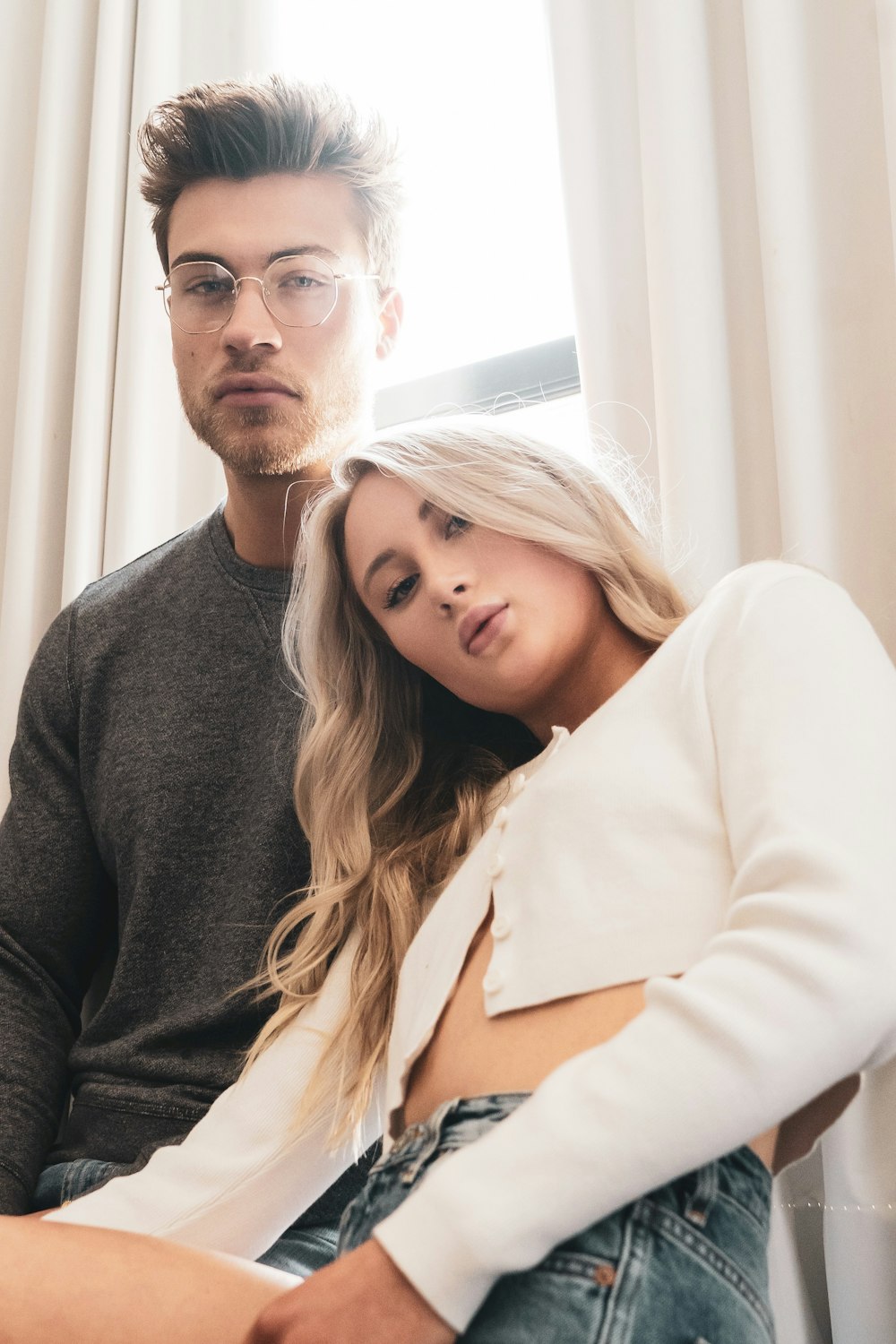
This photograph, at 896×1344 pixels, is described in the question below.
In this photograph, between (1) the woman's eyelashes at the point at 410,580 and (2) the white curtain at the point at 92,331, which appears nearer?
(1) the woman's eyelashes at the point at 410,580

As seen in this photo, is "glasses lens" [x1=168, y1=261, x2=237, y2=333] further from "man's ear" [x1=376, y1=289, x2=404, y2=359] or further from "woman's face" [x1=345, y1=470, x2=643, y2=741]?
"woman's face" [x1=345, y1=470, x2=643, y2=741]

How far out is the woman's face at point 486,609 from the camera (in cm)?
122

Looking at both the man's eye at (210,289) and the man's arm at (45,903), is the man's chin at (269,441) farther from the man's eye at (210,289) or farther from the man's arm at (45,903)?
the man's arm at (45,903)

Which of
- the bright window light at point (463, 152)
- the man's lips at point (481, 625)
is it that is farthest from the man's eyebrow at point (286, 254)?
the man's lips at point (481, 625)

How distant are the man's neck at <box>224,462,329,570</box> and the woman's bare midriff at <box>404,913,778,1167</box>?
2.55 ft

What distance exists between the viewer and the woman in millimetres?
792

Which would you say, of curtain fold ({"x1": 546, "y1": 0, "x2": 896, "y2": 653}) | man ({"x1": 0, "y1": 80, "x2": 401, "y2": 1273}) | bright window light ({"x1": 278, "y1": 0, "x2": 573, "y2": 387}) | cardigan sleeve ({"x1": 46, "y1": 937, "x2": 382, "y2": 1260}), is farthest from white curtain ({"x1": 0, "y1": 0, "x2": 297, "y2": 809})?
cardigan sleeve ({"x1": 46, "y1": 937, "x2": 382, "y2": 1260})

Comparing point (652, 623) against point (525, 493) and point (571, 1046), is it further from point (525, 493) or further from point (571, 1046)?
point (571, 1046)

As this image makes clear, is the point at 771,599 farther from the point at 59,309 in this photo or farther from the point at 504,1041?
the point at 59,309

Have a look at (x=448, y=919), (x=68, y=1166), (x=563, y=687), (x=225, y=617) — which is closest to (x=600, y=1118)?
(x=448, y=919)

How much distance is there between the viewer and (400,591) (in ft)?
4.35

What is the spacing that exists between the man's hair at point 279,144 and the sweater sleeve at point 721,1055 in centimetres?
119

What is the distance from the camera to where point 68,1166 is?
1.43m

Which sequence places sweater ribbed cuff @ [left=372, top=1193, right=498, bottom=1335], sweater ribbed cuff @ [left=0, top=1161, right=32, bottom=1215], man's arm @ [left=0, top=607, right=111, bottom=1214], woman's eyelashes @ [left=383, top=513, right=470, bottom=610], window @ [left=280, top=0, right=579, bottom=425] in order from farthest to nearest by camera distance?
1. window @ [left=280, top=0, right=579, bottom=425]
2. man's arm @ [left=0, top=607, right=111, bottom=1214]
3. sweater ribbed cuff @ [left=0, top=1161, right=32, bottom=1215]
4. woman's eyelashes @ [left=383, top=513, right=470, bottom=610]
5. sweater ribbed cuff @ [left=372, top=1193, right=498, bottom=1335]
